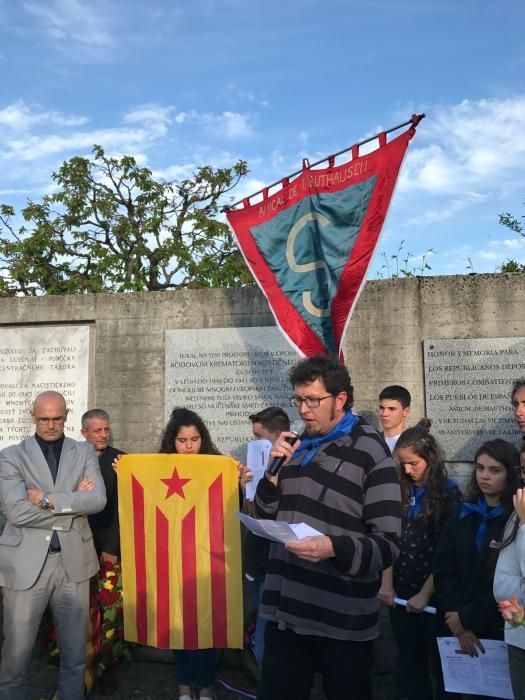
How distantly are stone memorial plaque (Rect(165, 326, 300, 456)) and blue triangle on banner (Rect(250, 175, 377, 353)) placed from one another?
1.00 m

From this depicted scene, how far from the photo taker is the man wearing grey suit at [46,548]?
11.9 feet

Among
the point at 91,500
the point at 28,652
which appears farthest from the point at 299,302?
the point at 28,652

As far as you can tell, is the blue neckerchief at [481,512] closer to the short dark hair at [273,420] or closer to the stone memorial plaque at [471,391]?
the short dark hair at [273,420]

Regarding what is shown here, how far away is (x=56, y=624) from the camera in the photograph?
3.77m

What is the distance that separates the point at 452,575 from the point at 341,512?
1.18m

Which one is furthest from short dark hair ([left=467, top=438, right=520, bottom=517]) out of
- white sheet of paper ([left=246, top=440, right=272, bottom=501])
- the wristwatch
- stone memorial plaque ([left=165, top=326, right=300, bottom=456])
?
stone memorial plaque ([left=165, top=326, right=300, bottom=456])

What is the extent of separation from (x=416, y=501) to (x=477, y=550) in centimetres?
53

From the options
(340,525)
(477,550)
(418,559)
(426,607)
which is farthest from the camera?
(418,559)

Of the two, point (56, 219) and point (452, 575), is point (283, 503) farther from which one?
point (56, 219)

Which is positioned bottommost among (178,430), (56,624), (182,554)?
(56,624)

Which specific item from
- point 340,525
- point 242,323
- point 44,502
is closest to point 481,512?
point 340,525

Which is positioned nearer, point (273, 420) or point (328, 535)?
point (328, 535)

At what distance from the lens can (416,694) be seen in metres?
3.59

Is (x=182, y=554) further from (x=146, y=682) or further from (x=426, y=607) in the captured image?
(x=426, y=607)
